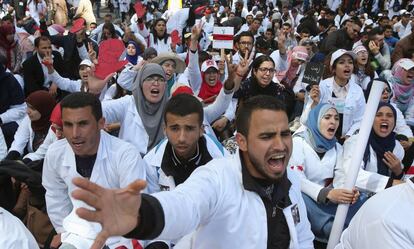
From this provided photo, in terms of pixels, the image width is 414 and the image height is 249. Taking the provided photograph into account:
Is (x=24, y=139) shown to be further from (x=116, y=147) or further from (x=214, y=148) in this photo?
(x=214, y=148)

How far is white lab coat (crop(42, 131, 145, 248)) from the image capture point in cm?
294

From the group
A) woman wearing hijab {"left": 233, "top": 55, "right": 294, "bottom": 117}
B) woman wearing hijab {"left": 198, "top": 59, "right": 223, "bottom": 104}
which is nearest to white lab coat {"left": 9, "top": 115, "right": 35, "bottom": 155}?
woman wearing hijab {"left": 198, "top": 59, "right": 223, "bottom": 104}

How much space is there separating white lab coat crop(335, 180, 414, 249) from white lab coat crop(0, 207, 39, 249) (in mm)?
1402

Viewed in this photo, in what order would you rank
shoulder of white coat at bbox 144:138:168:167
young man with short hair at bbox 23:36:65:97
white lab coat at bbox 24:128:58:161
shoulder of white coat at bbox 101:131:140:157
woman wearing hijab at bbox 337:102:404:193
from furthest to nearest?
1. young man with short hair at bbox 23:36:65:97
2. white lab coat at bbox 24:128:58:161
3. woman wearing hijab at bbox 337:102:404:193
4. shoulder of white coat at bbox 144:138:168:167
5. shoulder of white coat at bbox 101:131:140:157

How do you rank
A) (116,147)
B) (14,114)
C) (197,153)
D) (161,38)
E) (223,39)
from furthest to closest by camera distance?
(161,38) → (223,39) → (14,114) → (197,153) → (116,147)

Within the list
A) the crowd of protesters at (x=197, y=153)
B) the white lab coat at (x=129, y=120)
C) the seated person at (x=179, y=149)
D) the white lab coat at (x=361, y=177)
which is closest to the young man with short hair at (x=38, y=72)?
the crowd of protesters at (x=197, y=153)

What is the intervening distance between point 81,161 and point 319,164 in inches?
65.9

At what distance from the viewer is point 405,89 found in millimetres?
6273

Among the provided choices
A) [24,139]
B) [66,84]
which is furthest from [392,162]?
[66,84]

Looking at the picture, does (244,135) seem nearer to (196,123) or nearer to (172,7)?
(196,123)

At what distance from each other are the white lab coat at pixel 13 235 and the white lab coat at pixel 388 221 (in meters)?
1.40

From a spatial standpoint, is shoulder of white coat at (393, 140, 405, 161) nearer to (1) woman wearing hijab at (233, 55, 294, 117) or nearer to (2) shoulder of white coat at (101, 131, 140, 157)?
(1) woman wearing hijab at (233, 55, 294, 117)

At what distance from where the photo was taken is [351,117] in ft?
17.7

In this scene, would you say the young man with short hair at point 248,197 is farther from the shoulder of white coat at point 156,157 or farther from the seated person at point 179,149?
the shoulder of white coat at point 156,157
